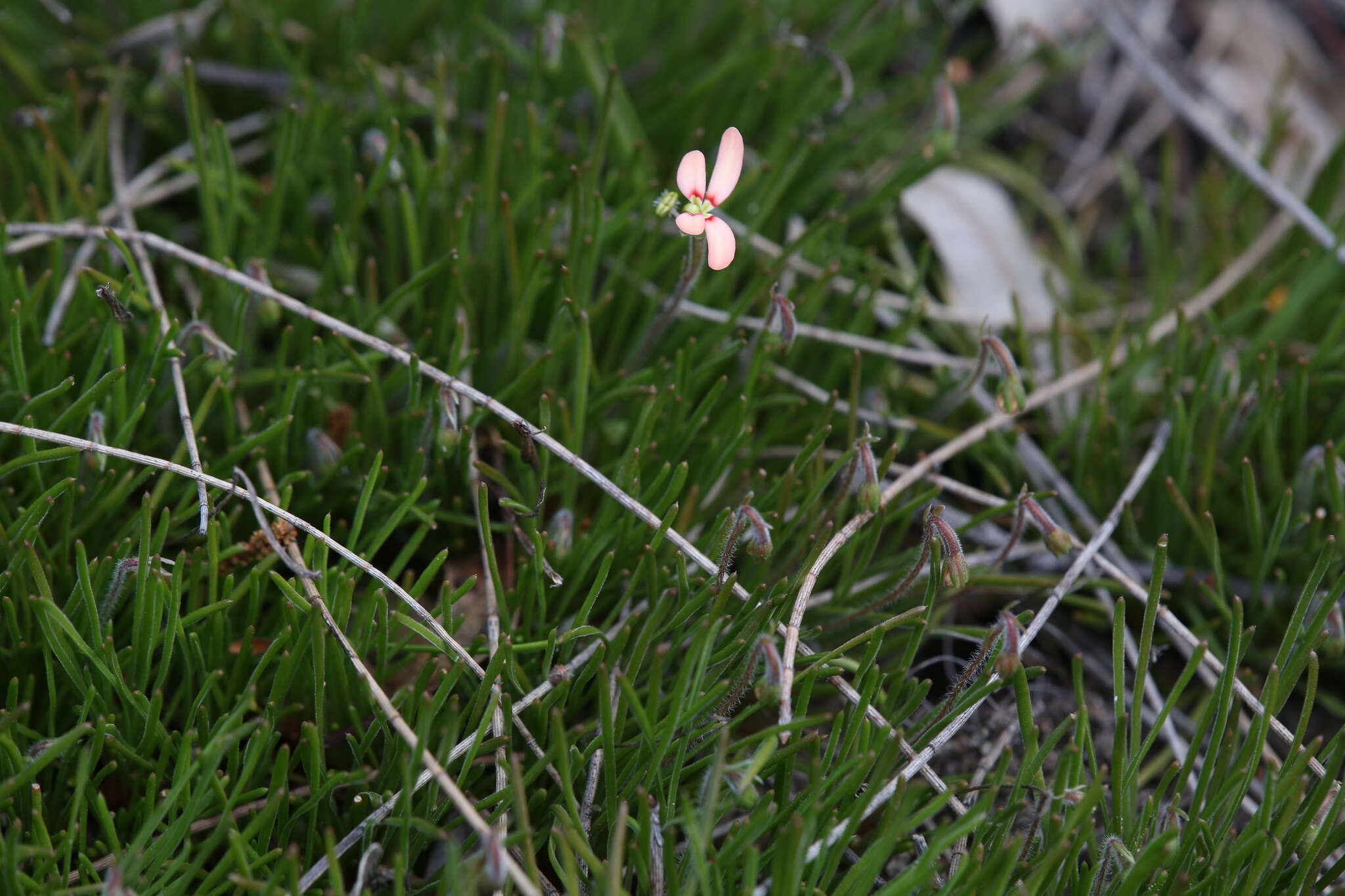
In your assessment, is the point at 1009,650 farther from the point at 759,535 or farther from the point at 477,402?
the point at 477,402

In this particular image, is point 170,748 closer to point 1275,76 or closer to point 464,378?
point 464,378

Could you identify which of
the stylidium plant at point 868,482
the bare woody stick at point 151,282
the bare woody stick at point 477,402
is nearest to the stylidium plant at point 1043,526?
the stylidium plant at point 868,482

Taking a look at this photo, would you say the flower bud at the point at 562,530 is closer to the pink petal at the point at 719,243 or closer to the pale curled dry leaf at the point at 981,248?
the pink petal at the point at 719,243

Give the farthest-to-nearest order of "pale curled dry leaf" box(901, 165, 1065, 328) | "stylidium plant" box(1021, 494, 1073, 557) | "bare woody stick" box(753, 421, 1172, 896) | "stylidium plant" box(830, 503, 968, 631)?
"pale curled dry leaf" box(901, 165, 1065, 328)
"stylidium plant" box(1021, 494, 1073, 557)
"stylidium plant" box(830, 503, 968, 631)
"bare woody stick" box(753, 421, 1172, 896)

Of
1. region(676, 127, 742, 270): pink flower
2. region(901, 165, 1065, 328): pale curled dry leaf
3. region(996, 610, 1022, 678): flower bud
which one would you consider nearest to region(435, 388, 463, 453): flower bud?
region(676, 127, 742, 270): pink flower

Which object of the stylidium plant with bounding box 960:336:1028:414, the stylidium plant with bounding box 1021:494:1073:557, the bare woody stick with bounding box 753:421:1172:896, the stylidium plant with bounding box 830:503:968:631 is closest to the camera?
the bare woody stick with bounding box 753:421:1172:896

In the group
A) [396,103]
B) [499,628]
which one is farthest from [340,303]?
[499,628]

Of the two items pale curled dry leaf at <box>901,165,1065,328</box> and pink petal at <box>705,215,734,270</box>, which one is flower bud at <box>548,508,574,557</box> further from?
pale curled dry leaf at <box>901,165,1065,328</box>
